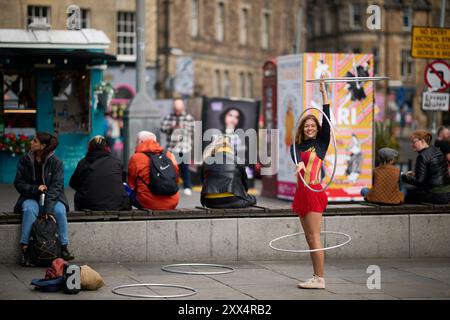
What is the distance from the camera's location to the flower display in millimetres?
23062

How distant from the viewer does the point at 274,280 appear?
1317 cm

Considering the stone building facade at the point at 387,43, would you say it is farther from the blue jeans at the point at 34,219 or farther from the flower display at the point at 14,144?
the blue jeans at the point at 34,219

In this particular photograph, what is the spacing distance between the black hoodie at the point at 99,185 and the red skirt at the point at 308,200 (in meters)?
3.00

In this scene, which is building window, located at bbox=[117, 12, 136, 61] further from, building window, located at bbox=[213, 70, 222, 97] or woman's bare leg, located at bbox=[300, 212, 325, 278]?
woman's bare leg, located at bbox=[300, 212, 325, 278]

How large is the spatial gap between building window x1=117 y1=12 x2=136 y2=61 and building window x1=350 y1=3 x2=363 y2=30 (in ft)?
149

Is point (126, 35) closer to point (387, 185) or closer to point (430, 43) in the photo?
point (430, 43)

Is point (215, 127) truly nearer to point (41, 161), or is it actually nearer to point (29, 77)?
point (29, 77)

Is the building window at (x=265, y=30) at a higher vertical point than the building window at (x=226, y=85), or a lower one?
higher

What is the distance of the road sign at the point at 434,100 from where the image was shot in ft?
77.5

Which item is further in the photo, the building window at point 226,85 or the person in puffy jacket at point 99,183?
the building window at point 226,85

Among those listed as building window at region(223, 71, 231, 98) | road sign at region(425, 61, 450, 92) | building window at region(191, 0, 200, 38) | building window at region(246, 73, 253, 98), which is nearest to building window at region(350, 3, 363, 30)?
building window at region(246, 73, 253, 98)

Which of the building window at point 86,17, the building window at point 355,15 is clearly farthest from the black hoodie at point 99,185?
the building window at point 355,15
